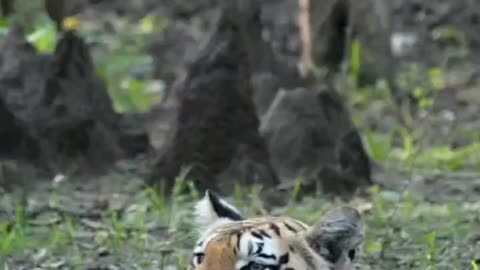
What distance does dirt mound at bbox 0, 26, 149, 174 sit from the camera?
9.48m

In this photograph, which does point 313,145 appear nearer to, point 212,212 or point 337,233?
point 212,212

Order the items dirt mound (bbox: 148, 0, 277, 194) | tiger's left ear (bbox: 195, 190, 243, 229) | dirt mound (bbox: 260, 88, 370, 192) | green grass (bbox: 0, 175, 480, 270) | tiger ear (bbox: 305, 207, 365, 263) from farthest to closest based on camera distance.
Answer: dirt mound (bbox: 260, 88, 370, 192) < dirt mound (bbox: 148, 0, 277, 194) < green grass (bbox: 0, 175, 480, 270) < tiger's left ear (bbox: 195, 190, 243, 229) < tiger ear (bbox: 305, 207, 365, 263)

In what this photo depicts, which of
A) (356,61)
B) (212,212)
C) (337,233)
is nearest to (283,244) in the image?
(337,233)

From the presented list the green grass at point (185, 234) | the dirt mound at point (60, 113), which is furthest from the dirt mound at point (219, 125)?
the dirt mound at point (60, 113)

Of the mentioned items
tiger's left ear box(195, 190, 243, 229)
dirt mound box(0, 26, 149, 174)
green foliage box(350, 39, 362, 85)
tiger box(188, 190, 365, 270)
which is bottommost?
tiger box(188, 190, 365, 270)

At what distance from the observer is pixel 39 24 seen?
541 inches

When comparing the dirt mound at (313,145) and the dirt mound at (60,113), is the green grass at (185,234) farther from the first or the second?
the dirt mound at (60,113)

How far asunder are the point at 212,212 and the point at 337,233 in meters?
0.57

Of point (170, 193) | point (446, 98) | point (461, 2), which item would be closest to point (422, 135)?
point (446, 98)

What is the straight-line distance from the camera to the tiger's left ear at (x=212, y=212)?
18.8ft

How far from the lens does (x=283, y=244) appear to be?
5.36 meters

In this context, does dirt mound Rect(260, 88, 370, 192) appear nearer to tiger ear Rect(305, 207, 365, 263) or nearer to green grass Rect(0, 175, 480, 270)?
green grass Rect(0, 175, 480, 270)

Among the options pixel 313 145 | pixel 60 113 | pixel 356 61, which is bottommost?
pixel 313 145

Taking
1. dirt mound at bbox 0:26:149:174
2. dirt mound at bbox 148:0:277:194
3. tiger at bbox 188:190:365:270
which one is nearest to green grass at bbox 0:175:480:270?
dirt mound at bbox 148:0:277:194
